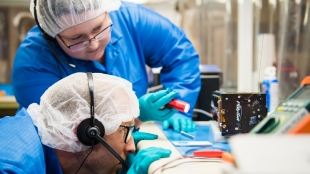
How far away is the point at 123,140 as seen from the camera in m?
1.17

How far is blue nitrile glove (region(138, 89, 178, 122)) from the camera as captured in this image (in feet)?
4.55

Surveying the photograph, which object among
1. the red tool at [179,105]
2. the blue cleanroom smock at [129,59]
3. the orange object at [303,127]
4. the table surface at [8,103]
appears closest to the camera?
the orange object at [303,127]

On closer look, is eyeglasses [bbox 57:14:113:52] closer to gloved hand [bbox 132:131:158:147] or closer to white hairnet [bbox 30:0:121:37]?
white hairnet [bbox 30:0:121:37]

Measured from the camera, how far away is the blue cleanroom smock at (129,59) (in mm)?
1549

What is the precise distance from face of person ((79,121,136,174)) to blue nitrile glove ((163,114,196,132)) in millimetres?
395

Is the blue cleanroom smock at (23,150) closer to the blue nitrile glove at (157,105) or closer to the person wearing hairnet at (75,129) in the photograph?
the person wearing hairnet at (75,129)

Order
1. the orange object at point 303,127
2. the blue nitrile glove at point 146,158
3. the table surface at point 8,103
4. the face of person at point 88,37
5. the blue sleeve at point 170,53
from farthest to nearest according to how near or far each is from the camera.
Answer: the table surface at point 8,103 → the blue sleeve at point 170,53 → the face of person at point 88,37 → the blue nitrile glove at point 146,158 → the orange object at point 303,127

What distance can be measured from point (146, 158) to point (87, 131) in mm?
194

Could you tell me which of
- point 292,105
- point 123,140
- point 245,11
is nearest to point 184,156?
point 123,140

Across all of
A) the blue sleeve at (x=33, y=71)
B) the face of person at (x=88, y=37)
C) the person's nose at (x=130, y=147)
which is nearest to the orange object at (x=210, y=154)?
the person's nose at (x=130, y=147)

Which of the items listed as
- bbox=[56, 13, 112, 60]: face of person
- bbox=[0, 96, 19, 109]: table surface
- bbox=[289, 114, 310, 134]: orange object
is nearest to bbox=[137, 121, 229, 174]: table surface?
bbox=[289, 114, 310, 134]: orange object

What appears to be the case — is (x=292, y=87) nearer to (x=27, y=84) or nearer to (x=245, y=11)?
(x=245, y=11)

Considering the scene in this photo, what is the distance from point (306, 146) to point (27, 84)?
131 cm

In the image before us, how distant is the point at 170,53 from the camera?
5.95ft
